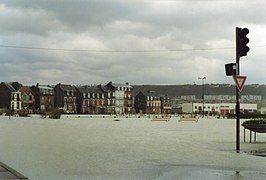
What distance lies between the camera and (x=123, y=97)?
18300 centimetres

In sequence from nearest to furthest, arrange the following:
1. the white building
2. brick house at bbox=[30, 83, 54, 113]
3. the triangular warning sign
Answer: the triangular warning sign < brick house at bbox=[30, 83, 54, 113] < the white building

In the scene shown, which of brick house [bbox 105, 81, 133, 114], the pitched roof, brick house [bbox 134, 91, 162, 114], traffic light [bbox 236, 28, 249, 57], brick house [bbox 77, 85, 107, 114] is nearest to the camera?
traffic light [bbox 236, 28, 249, 57]

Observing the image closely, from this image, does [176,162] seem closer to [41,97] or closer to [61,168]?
[61,168]

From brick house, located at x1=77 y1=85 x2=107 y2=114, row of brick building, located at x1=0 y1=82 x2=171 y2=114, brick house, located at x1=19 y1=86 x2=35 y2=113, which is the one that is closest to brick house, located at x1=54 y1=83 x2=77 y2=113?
row of brick building, located at x1=0 y1=82 x2=171 y2=114

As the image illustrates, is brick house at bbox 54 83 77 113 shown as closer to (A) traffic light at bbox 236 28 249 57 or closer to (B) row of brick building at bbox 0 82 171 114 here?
(B) row of brick building at bbox 0 82 171 114

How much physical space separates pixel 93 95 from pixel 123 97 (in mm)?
15722

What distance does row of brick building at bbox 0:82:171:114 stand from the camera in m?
152

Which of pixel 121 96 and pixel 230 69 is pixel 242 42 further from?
pixel 121 96

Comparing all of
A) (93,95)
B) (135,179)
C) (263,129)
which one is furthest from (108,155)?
(93,95)

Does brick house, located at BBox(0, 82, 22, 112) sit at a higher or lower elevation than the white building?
higher

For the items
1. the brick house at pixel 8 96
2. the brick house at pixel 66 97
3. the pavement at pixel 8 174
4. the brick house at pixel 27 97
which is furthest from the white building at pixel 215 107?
the pavement at pixel 8 174

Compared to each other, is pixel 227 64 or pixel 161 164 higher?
pixel 227 64

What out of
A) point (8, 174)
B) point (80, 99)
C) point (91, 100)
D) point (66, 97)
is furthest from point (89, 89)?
point (8, 174)

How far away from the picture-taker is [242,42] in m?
16.6
